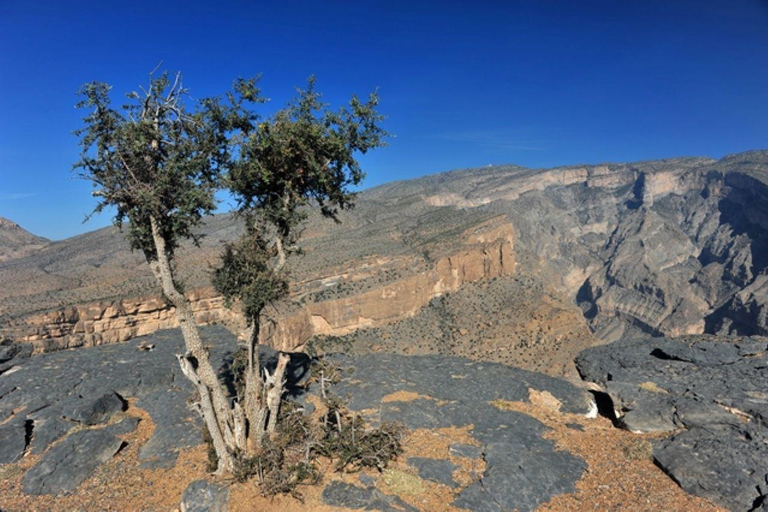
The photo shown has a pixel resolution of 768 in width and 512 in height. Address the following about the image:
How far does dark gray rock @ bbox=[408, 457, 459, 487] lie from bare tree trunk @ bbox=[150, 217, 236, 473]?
12.5 feet

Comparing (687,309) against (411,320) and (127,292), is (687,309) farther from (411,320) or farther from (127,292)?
(127,292)

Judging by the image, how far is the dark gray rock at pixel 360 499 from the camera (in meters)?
7.25

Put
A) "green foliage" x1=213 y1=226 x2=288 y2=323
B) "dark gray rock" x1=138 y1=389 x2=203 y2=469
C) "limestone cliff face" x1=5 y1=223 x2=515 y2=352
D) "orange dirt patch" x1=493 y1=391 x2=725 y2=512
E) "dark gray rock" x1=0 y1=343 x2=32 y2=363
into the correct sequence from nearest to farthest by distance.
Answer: "orange dirt patch" x1=493 y1=391 x2=725 y2=512 < "green foliage" x1=213 y1=226 x2=288 y2=323 < "dark gray rock" x1=138 y1=389 x2=203 y2=469 < "dark gray rock" x1=0 y1=343 x2=32 y2=363 < "limestone cliff face" x1=5 y1=223 x2=515 y2=352

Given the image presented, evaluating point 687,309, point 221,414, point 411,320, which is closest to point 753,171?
point 687,309

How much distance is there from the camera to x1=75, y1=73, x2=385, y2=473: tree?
7918 millimetres

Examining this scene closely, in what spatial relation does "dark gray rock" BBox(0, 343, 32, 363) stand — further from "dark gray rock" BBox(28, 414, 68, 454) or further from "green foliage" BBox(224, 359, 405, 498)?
"green foliage" BBox(224, 359, 405, 498)

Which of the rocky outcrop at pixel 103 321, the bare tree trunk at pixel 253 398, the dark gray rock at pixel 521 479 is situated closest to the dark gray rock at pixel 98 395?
the bare tree trunk at pixel 253 398

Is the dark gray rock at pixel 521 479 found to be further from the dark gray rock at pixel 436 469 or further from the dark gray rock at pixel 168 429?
the dark gray rock at pixel 168 429

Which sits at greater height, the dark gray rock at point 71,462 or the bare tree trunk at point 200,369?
the bare tree trunk at point 200,369

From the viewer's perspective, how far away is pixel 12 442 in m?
10.0

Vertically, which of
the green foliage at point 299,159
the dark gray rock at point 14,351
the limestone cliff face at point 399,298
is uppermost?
the green foliage at point 299,159

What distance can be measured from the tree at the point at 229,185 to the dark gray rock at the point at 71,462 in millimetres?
3086

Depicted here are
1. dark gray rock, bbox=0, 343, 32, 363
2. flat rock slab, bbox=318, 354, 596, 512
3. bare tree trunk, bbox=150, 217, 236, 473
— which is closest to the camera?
flat rock slab, bbox=318, 354, 596, 512

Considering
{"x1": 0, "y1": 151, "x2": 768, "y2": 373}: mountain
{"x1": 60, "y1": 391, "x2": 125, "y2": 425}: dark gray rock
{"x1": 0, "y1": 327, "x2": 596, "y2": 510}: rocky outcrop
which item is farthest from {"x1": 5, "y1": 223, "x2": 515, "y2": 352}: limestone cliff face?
{"x1": 60, "y1": 391, "x2": 125, "y2": 425}: dark gray rock
